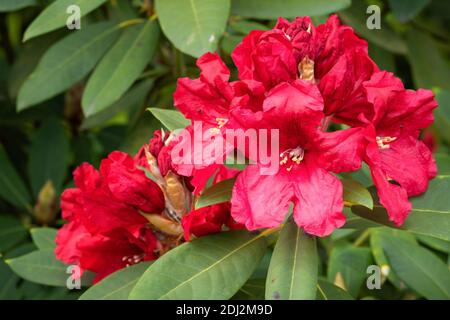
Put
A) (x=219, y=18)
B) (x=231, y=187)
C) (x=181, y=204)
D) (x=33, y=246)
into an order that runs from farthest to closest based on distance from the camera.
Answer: (x=33, y=246) < (x=219, y=18) < (x=181, y=204) < (x=231, y=187)

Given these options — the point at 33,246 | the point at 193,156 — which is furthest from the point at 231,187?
the point at 33,246

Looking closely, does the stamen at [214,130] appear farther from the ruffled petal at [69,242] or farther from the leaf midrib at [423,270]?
the leaf midrib at [423,270]

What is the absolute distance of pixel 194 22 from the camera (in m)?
1.85

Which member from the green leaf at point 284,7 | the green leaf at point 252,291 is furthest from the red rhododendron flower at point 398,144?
the green leaf at point 284,7

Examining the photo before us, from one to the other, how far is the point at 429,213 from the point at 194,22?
0.76 meters

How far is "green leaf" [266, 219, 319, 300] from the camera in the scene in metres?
1.26

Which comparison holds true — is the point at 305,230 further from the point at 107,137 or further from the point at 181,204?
the point at 107,137

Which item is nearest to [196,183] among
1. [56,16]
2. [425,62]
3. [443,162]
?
[56,16]

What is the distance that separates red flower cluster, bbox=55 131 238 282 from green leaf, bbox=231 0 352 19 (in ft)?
2.16

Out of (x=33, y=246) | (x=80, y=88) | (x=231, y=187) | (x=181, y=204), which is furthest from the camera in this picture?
(x=80, y=88)

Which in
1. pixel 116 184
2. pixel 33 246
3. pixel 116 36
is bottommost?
pixel 33 246

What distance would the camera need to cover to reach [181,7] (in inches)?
75.7

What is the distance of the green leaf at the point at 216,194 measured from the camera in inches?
53.4

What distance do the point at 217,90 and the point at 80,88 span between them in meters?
1.36
